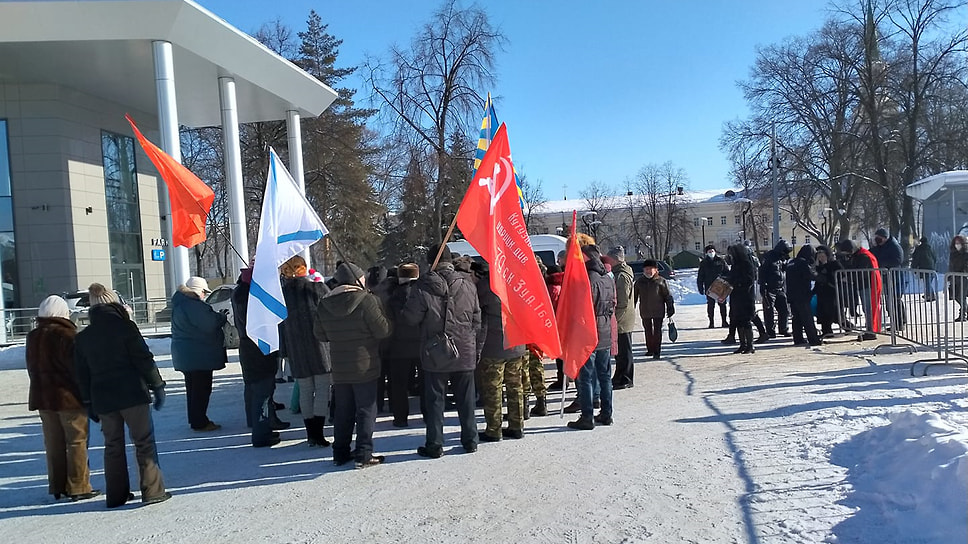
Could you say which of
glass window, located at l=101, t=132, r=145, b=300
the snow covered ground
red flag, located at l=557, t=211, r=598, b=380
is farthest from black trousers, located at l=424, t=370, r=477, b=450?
glass window, located at l=101, t=132, r=145, b=300

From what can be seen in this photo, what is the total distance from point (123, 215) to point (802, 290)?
24.6m

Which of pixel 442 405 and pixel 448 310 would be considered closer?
pixel 448 310

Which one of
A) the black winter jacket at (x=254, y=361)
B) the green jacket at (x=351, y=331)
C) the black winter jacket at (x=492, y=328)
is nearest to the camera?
the green jacket at (x=351, y=331)

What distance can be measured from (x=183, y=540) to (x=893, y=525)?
4.58 meters

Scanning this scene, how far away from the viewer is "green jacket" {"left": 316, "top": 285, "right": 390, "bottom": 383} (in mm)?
5918

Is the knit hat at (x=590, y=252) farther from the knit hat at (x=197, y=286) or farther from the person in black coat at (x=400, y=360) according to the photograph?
the knit hat at (x=197, y=286)

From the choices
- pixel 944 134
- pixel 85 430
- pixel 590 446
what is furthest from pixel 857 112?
pixel 85 430

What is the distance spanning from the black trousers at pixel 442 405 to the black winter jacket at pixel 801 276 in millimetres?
7621

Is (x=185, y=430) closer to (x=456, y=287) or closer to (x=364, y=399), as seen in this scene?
(x=364, y=399)

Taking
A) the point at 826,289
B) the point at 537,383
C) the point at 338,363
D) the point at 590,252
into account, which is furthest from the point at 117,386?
the point at 826,289

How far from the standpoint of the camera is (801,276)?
37.7ft

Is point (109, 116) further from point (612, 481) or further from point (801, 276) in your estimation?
point (612, 481)

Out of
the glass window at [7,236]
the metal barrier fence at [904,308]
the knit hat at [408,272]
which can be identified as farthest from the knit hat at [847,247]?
the glass window at [7,236]

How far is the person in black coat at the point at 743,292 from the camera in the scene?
434 inches
